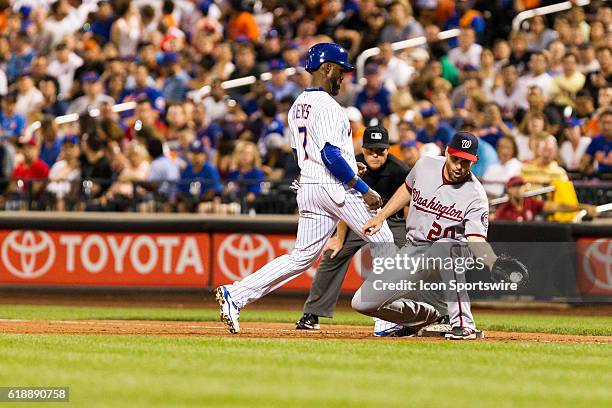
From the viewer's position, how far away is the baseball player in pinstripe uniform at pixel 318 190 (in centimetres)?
1080

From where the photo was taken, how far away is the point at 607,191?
16.7m

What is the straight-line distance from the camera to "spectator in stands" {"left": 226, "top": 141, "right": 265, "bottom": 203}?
58.0 ft

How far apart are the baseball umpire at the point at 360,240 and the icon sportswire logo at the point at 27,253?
6.34 metres

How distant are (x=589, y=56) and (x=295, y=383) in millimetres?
11990

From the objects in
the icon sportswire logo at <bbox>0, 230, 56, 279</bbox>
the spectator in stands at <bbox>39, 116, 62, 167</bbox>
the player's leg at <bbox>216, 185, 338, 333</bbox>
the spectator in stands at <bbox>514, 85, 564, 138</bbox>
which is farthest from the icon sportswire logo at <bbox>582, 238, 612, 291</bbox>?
the spectator in stands at <bbox>39, 116, 62, 167</bbox>

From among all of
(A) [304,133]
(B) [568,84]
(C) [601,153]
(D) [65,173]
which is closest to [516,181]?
(C) [601,153]

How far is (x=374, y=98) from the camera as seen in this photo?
19578 mm

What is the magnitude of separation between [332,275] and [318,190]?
Result: 6.30 ft

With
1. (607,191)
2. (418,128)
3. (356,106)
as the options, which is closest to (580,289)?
(607,191)

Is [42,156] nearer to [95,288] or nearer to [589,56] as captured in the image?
[95,288]

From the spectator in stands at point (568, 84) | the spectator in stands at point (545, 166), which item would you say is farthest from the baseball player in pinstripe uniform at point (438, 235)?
the spectator in stands at point (568, 84)

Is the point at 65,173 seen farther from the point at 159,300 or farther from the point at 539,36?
the point at 539,36

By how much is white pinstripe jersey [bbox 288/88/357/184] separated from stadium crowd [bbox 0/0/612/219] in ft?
18.8

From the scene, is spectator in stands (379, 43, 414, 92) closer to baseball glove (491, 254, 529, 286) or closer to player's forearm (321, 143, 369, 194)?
baseball glove (491, 254, 529, 286)
